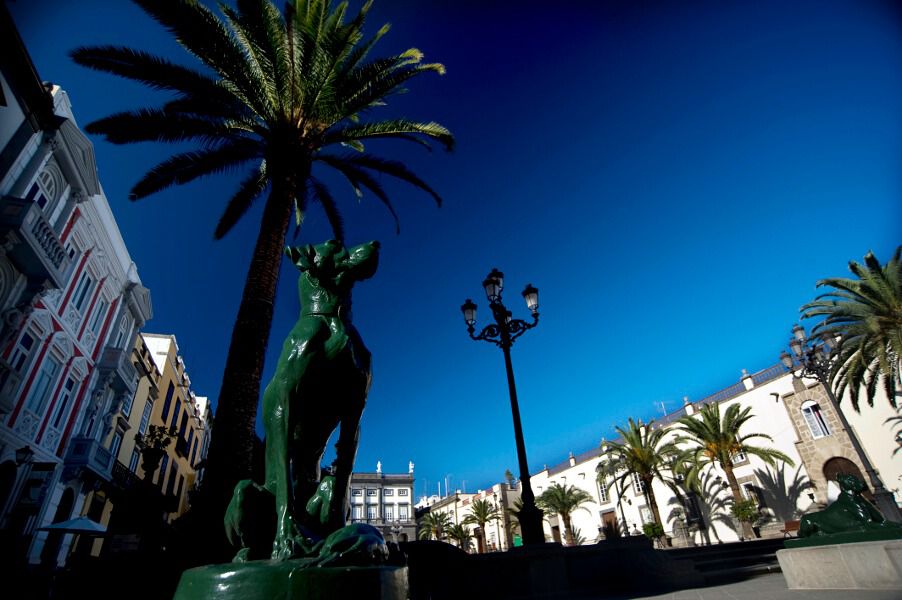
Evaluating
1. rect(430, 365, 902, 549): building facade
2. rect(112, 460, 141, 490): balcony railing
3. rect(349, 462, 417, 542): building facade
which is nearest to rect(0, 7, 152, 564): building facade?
rect(112, 460, 141, 490): balcony railing

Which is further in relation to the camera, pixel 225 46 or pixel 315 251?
pixel 225 46

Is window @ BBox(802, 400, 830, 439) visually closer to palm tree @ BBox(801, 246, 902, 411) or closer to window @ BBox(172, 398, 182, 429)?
palm tree @ BBox(801, 246, 902, 411)

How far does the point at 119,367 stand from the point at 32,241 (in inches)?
321

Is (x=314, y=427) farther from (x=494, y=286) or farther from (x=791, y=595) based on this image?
(x=494, y=286)

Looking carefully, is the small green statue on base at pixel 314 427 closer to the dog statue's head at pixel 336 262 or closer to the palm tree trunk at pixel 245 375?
the dog statue's head at pixel 336 262

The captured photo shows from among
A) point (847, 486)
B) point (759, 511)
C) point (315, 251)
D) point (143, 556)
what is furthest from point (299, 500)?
point (759, 511)

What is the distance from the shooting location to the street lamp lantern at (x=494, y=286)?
31.7 feet

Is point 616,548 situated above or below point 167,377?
below

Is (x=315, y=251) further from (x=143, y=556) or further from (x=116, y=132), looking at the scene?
(x=116, y=132)

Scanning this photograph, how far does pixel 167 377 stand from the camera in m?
27.4

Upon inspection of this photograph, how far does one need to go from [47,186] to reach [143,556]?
15101 mm

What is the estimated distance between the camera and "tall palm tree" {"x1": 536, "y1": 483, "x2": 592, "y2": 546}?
129ft

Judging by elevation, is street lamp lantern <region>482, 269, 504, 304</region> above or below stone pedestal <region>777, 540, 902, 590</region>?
above

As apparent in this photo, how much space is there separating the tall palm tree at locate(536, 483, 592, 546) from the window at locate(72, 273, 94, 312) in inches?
1433
